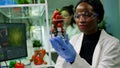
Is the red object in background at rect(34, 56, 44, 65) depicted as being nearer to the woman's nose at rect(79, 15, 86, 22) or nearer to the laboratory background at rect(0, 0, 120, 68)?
the laboratory background at rect(0, 0, 120, 68)

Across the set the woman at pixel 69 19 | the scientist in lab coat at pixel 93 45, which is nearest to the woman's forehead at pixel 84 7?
the scientist in lab coat at pixel 93 45

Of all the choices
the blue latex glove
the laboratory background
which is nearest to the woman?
the laboratory background

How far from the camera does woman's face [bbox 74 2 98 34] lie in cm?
115

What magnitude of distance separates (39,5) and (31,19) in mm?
177

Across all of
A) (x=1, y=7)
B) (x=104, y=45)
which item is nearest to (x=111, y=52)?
(x=104, y=45)

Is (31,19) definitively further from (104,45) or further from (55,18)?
(104,45)

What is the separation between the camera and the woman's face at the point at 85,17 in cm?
A: 115

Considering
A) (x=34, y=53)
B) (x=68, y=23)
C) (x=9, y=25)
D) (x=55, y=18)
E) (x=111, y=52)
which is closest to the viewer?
(x=111, y=52)

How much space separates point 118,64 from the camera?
1.14 metres

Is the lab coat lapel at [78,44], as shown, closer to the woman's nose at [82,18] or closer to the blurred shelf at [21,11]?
the woman's nose at [82,18]

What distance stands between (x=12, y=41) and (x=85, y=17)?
89cm

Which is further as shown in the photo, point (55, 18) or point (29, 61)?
point (29, 61)

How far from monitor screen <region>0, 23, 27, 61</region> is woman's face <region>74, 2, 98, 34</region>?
81cm

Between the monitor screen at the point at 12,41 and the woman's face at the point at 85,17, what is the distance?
81 centimetres
